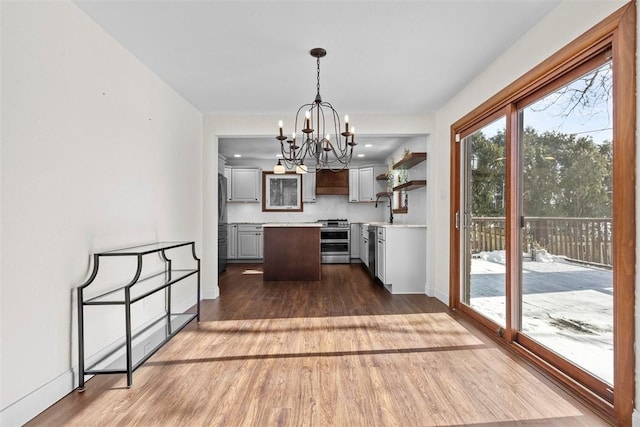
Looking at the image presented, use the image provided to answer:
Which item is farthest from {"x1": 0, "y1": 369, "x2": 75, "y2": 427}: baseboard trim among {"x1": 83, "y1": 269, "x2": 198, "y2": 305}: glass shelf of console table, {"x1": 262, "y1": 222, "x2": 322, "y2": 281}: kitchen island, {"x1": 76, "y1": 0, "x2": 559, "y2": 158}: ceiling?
{"x1": 262, "y1": 222, "x2": 322, "y2": 281}: kitchen island

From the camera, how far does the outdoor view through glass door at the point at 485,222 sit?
3.00 metres

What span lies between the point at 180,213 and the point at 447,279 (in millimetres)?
3142

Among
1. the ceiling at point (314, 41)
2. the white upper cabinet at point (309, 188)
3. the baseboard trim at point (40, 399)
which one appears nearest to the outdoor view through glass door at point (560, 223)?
the ceiling at point (314, 41)

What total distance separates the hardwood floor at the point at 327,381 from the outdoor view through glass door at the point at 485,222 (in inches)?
13.4

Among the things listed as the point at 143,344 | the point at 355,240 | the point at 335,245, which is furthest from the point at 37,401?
the point at 355,240

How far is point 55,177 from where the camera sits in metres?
1.96

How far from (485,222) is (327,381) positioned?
212 centimetres

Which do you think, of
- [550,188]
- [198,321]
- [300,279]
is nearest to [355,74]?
[550,188]

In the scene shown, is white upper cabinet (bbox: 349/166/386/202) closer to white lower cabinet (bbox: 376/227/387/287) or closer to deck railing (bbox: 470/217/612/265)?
white lower cabinet (bbox: 376/227/387/287)

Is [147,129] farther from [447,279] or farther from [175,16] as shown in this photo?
[447,279]

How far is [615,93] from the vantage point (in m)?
1.80

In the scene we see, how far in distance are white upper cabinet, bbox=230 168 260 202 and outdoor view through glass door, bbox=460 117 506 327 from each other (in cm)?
498

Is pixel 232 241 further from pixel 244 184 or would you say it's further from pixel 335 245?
pixel 335 245

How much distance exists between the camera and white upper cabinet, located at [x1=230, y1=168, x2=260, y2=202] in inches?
304
